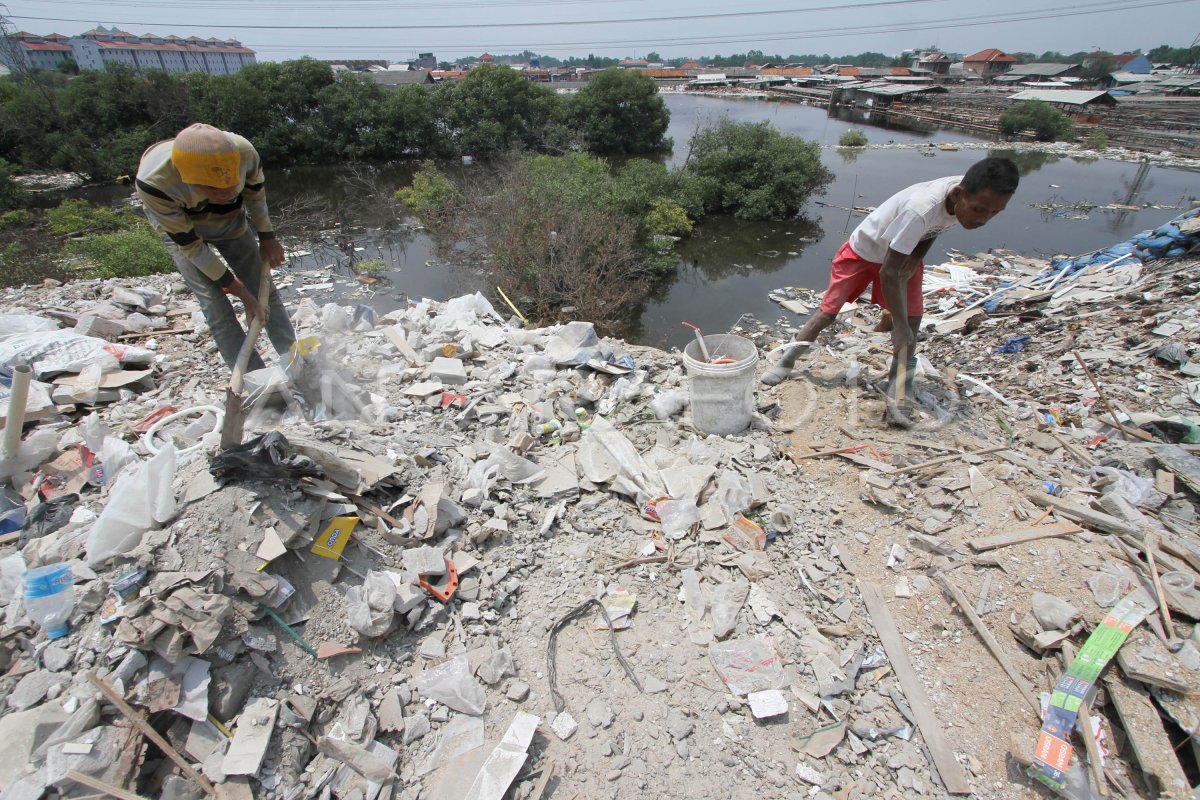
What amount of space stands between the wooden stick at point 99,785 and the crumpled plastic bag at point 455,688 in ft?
2.96

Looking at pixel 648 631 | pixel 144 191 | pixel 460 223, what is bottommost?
pixel 460 223

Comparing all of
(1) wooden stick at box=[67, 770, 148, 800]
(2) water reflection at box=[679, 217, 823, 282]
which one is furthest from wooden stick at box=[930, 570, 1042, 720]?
(2) water reflection at box=[679, 217, 823, 282]

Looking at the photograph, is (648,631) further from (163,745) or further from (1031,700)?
(163,745)

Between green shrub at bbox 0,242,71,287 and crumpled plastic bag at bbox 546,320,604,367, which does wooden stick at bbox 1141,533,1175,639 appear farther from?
green shrub at bbox 0,242,71,287

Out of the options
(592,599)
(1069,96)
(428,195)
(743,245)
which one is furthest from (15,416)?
(1069,96)

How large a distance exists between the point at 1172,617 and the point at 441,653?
299 centimetres

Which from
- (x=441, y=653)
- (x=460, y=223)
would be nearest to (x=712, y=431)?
(x=441, y=653)

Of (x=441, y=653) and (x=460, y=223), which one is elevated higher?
(x=441, y=653)

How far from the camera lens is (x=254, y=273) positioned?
3365 mm

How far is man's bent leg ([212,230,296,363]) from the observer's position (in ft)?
10.4

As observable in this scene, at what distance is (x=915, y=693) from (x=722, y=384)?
184cm

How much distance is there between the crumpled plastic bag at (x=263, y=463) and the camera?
2211 mm

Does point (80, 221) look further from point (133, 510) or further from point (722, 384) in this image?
point (722, 384)

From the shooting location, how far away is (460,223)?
12.2 meters
